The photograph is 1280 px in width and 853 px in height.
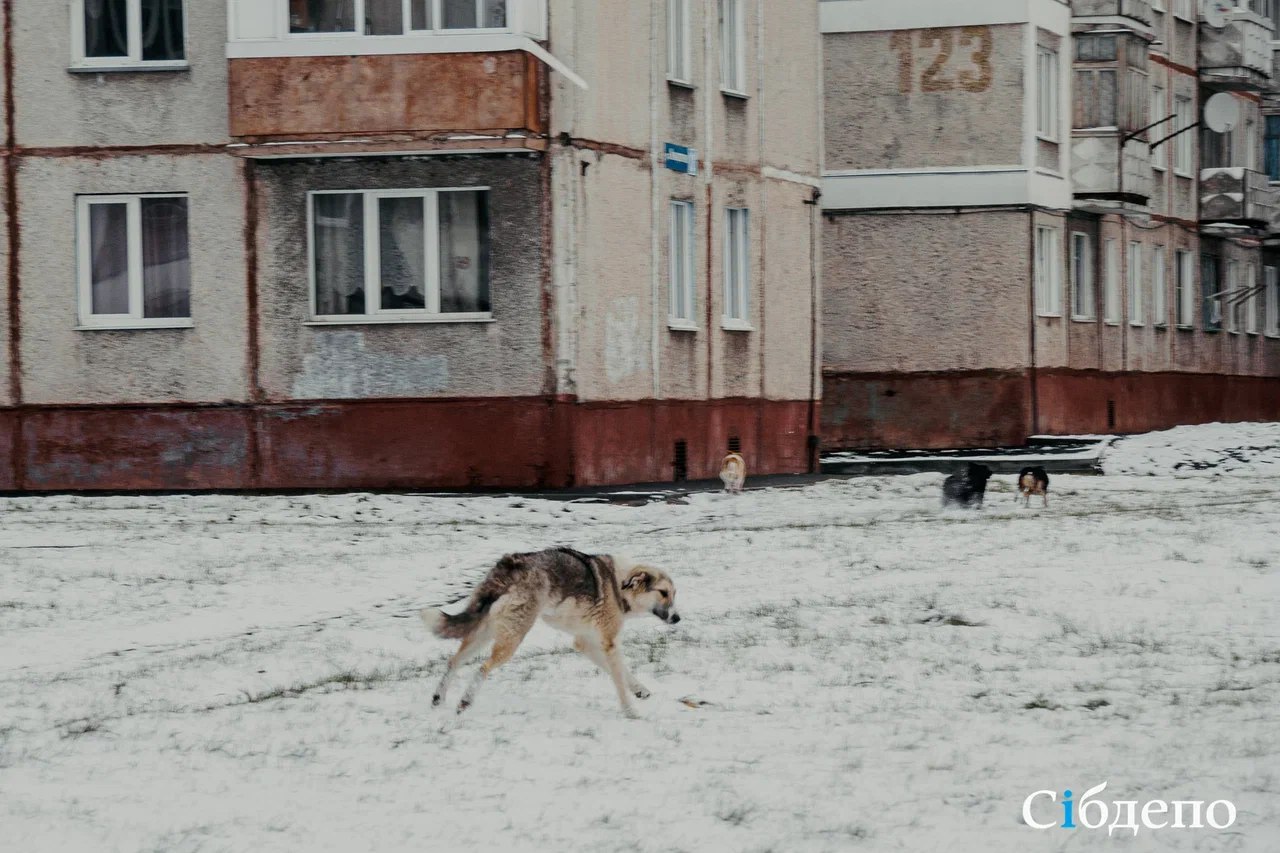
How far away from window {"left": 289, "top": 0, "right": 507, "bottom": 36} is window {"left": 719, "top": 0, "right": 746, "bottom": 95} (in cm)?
454

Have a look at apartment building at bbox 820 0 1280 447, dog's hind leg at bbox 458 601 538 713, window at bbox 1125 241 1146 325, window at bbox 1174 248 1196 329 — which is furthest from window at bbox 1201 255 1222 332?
dog's hind leg at bbox 458 601 538 713

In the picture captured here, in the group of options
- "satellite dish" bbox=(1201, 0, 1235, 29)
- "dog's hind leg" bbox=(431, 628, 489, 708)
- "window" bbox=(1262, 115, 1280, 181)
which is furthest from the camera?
"window" bbox=(1262, 115, 1280, 181)

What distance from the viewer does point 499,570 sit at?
8.92 meters

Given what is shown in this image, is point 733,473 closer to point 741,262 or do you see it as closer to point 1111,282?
point 741,262

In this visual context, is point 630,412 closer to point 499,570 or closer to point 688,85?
point 688,85

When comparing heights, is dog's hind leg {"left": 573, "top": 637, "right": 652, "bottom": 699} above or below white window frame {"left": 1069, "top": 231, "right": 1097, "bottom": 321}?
below

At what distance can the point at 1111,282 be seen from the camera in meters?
37.4

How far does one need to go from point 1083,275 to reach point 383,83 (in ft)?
57.8

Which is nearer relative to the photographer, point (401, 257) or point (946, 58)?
point (401, 257)

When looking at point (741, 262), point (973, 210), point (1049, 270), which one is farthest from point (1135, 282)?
point (741, 262)

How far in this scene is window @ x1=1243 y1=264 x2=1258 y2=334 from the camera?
45.0 metres

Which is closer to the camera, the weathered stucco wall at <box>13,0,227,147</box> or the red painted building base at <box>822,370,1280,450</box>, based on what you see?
the weathered stucco wall at <box>13,0,227,147</box>

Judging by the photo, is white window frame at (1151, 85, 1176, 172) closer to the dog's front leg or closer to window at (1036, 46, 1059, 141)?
window at (1036, 46, 1059, 141)

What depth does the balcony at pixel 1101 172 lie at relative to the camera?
1396 inches
